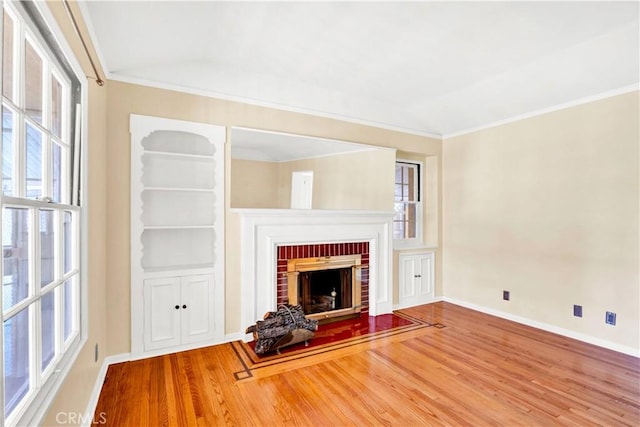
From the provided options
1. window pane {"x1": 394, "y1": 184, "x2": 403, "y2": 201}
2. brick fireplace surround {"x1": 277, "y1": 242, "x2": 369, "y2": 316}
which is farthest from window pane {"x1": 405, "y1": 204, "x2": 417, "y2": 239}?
brick fireplace surround {"x1": 277, "y1": 242, "x2": 369, "y2": 316}

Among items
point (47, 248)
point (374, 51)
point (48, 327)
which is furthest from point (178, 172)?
point (374, 51)

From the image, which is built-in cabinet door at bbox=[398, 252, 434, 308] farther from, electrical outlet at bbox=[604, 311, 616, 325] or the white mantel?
electrical outlet at bbox=[604, 311, 616, 325]

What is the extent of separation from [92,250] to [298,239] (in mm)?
1895

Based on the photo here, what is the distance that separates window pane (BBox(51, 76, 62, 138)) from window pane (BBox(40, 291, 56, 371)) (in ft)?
2.74

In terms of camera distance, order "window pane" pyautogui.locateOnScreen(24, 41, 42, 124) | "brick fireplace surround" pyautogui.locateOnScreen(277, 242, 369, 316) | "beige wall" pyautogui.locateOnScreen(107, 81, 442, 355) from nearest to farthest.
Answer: "window pane" pyautogui.locateOnScreen(24, 41, 42, 124) < "beige wall" pyautogui.locateOnScreen(107, 81, 442, 355) < "brick fireplace surround" pyautogui.locateOnScreen(277, 242, 369, 316)

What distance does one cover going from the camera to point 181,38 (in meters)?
2.55

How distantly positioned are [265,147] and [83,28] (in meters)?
1.74

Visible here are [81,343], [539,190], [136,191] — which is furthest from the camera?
[539,190]

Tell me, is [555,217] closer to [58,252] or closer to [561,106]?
[561,106]

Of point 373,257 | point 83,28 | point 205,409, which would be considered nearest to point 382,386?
point 205,409

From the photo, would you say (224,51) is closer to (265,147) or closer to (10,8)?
(265,147)

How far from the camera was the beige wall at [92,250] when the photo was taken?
155 centimetres

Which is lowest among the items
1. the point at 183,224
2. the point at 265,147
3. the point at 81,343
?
the point at 81,343

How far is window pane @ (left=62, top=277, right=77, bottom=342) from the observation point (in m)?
1.75
